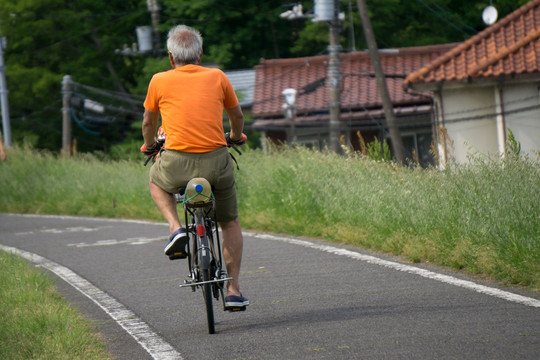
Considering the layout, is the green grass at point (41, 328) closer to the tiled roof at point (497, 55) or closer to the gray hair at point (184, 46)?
the gray hair at point (184, 46)

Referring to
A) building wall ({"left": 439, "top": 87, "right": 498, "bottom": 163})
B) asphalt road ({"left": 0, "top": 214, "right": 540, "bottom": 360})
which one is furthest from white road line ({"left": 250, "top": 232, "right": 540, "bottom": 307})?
building wall ({"left": 439, "top": 87, "right": 498, "bottom": 163})

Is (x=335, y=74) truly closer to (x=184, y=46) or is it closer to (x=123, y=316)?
(x=123, y=316)

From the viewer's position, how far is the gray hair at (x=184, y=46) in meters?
5.95

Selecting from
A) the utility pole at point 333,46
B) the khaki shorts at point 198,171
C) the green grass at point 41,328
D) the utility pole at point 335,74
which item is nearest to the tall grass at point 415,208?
the khaki shorts at point 198,171

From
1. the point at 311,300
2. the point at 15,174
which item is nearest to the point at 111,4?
the point at 15,174

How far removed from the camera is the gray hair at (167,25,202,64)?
5.95m

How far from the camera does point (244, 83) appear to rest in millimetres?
44281

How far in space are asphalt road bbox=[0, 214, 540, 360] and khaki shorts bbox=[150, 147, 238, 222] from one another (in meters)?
0.85

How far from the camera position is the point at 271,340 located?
546 centimetres

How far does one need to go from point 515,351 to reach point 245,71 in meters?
41.3

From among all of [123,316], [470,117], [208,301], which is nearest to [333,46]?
[470,117]

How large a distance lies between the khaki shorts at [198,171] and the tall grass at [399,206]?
86.6 inches

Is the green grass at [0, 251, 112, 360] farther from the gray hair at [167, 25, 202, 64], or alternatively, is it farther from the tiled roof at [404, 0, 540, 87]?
the tiled roof at [404, 0, 540, 87]

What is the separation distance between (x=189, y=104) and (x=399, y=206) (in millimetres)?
4192
